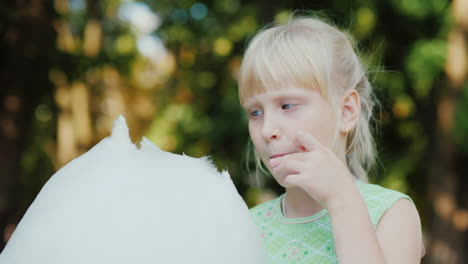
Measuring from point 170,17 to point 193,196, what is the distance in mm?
9713


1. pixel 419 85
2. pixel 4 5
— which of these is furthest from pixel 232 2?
pixel 4 5

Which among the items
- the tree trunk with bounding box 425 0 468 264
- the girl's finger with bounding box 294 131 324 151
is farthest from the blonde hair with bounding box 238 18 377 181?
the tree trunk with bounding box 425 0 468 264

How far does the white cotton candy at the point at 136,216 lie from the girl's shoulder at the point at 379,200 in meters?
0.41

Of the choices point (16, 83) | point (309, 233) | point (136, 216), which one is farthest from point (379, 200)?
point (16, 83)

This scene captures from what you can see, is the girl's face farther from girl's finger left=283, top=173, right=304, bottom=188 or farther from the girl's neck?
the girl's neck

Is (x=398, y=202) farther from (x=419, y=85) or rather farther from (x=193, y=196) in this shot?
(x=419, y=85)

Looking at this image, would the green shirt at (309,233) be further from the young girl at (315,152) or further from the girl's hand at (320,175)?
the girl's hand at (320,175)

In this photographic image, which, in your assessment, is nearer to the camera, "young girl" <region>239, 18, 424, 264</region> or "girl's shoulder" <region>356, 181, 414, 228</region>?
"young girl" <region>239, 18, 424, 264</region>

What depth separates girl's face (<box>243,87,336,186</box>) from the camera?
1363mm

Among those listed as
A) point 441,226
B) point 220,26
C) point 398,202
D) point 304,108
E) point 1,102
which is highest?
point 220,26

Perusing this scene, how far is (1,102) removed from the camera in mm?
5973

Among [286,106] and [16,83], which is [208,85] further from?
[286,106]

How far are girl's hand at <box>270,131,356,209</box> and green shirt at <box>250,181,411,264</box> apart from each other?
22 centimetres

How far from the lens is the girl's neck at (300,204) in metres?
1.55
